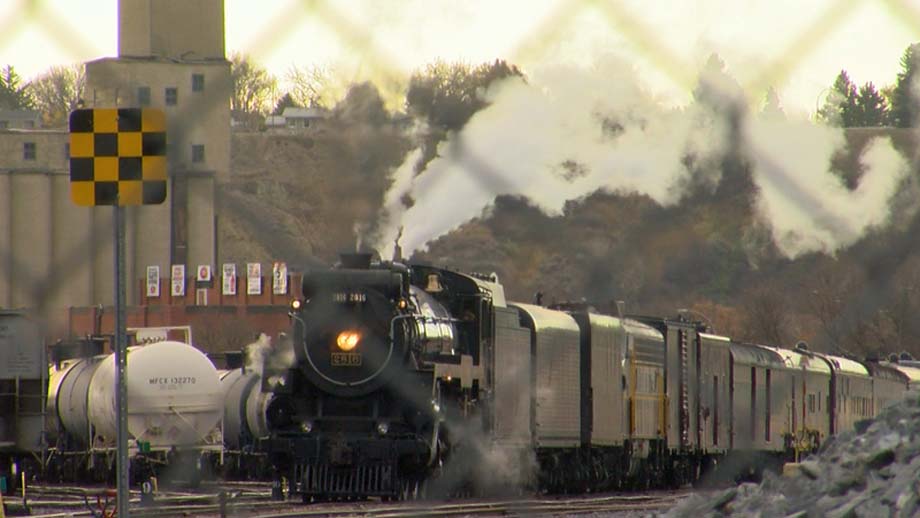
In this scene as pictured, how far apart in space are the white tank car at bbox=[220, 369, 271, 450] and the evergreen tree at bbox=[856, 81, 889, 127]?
1150 inches

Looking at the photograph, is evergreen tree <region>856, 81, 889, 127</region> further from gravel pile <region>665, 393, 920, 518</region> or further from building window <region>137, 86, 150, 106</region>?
building window <region>137, 86, 150, 106</region>

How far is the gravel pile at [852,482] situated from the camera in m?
6.16

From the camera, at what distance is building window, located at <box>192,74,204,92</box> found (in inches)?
169

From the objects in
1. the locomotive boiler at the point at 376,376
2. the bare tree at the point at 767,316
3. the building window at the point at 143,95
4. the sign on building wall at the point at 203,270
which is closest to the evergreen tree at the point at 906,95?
the bare tree at the point at 767,316

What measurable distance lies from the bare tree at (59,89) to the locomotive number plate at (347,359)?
11209 millimetres

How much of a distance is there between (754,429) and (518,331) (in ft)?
29.3

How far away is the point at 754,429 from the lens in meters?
29.2

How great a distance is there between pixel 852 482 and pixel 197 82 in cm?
357

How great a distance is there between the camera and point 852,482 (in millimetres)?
6672

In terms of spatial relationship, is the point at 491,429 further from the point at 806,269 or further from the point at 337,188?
the point at 806,269

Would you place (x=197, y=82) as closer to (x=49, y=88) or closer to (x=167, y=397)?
(x=49, y=88)

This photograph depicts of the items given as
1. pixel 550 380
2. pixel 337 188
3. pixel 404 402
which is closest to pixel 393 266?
pixel 404 402

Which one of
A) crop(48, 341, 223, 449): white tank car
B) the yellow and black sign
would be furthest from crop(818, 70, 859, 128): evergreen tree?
crop(48, 341, 223, 449): white tank car

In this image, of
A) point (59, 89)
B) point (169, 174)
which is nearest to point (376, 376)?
point (59, 89)
